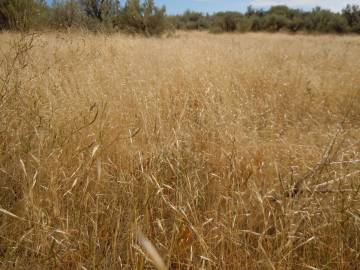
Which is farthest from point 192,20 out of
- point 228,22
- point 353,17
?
point 353,17

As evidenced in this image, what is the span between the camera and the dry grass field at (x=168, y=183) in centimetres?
92

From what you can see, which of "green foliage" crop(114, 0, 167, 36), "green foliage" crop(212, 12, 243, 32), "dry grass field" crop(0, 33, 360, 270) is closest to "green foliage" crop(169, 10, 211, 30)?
"green foliage" crop(212, 12, 243, 32)

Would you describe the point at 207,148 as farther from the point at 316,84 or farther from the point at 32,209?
the point at 316,84

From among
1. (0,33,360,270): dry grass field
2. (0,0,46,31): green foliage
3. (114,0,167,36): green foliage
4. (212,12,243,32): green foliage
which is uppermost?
(212,12,243,32): green foliage

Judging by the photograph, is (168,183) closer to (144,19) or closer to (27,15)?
(27,15)

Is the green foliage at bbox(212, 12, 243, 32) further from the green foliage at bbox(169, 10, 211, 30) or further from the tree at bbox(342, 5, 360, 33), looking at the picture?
the tree at bbox(342, 5, 360, 33)

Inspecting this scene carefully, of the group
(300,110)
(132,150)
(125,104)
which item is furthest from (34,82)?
(300,110)

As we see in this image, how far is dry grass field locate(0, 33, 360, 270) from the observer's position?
3.00ft

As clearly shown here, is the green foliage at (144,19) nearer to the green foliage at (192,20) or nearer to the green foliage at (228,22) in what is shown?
the green foliage at (228,22)

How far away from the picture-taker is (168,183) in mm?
1323

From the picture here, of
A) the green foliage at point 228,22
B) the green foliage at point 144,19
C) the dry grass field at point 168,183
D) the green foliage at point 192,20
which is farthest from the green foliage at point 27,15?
the green foliage at point 192,20

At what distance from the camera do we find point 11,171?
124cm

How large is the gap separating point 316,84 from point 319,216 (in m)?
2.65

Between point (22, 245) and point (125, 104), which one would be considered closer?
point (22, 245)
